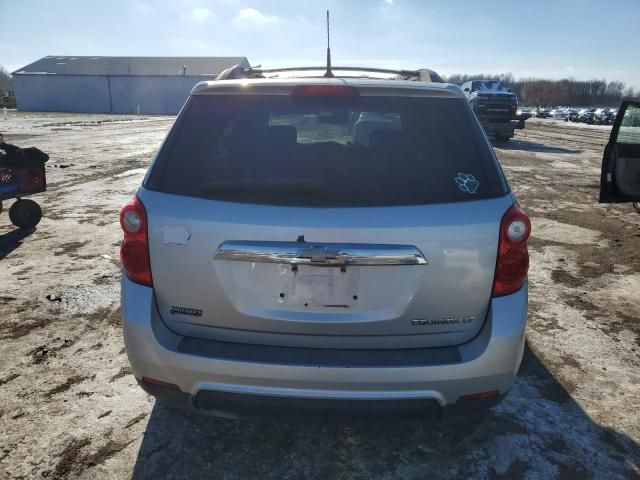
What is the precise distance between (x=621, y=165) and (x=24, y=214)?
745 cm

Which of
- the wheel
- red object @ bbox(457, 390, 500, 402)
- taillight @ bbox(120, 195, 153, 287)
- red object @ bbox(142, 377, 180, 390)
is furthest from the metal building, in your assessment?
red object @ bbox(457, 390, 500, 402)

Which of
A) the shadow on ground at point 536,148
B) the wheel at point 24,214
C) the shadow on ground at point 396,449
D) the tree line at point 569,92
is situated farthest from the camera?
the tree line at point 569,92

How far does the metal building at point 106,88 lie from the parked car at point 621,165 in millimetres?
58946

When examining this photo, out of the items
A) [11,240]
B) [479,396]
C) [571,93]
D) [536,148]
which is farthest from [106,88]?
[571,93]

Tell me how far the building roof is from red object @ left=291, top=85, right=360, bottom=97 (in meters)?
62.0

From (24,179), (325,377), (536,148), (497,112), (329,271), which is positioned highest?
(497,112)

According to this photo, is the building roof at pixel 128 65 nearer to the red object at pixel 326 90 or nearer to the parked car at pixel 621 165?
the parked car at pixel 621 165

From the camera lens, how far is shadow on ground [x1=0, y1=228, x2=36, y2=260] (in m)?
5.74

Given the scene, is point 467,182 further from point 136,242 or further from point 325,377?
point 136,242

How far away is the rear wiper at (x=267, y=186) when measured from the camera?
6.70 feet

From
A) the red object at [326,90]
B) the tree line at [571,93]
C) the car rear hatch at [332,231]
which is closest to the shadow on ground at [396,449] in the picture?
the car rear hatch at [332,231]

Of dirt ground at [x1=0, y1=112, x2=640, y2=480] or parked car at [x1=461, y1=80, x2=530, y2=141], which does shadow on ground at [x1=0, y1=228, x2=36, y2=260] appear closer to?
dirt ground at [x1=0, y1=112, x2=640, y2=480]

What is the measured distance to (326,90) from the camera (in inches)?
86.7

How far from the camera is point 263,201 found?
6.64 feet
